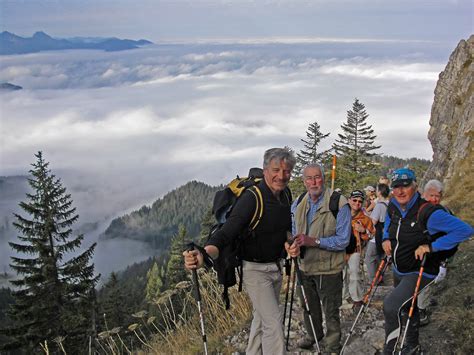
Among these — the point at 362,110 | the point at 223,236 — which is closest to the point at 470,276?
the point at 223,236

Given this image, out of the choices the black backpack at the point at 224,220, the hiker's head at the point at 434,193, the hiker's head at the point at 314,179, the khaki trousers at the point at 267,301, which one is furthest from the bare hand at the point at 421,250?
the hiker's head at the point at 434,193

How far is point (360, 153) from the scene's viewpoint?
41562 mm

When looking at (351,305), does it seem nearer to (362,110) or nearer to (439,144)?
(439,144)

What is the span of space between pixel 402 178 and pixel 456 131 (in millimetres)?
16341

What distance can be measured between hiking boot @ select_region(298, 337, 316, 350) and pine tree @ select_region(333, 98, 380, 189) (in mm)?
32420

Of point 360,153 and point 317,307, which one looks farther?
point 360,153

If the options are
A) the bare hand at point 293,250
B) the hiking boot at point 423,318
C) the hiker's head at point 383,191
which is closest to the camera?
the bare hand at point 293,250

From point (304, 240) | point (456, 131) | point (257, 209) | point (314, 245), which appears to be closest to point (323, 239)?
point (314, 245)

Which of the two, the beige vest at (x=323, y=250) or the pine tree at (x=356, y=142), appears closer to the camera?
the beige vest at (x=323, y=250)

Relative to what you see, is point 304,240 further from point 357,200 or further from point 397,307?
point 357,200

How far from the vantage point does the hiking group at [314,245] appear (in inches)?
172

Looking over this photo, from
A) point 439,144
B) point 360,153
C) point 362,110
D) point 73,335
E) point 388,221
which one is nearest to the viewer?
point 388,221

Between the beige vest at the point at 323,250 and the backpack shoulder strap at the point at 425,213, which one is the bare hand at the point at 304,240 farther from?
the backpack shoulder strap at the point at 425,213

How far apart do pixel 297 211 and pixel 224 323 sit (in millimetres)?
2458
